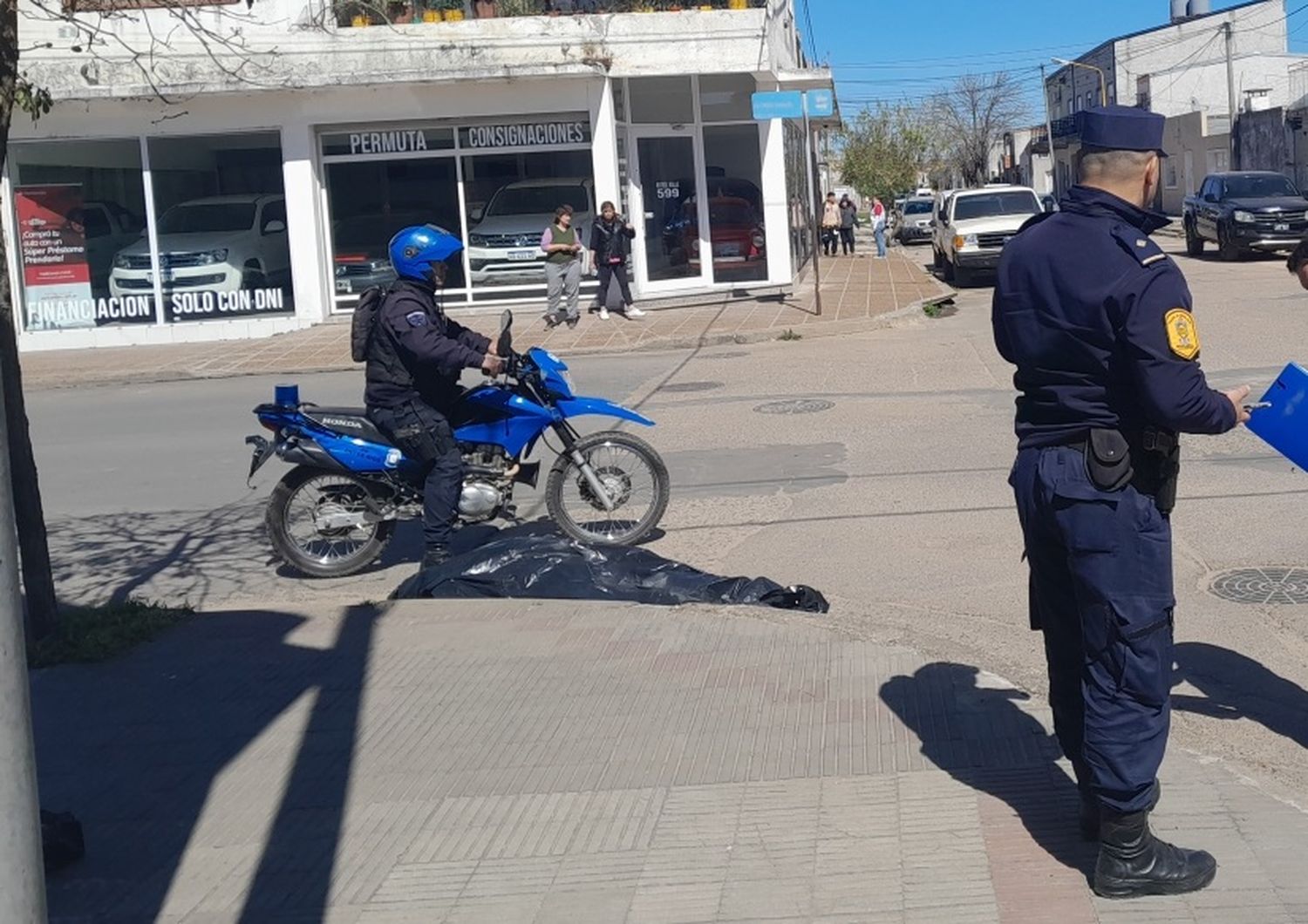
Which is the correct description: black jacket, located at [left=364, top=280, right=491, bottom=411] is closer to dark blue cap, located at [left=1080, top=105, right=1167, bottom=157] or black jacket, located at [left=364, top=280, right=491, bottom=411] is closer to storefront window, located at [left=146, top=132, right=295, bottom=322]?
dark blue cap, located at [left=1080, top=105, right=1167, bottom=157]

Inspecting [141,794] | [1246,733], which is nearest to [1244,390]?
[1246,733]

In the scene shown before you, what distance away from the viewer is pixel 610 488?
8914 mm

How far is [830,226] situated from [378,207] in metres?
18.8

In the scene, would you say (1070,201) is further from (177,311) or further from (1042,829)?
(177,311)

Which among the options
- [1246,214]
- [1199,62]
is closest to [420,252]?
[1246,214]

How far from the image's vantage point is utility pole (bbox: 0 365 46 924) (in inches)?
105

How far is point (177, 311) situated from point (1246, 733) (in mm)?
21379

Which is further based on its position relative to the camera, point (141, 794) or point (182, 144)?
point (182, 144)

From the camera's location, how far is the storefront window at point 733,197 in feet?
84.6

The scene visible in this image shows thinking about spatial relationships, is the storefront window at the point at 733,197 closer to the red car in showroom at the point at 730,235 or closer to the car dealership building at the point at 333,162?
the red car in showroom at the point at 730,235

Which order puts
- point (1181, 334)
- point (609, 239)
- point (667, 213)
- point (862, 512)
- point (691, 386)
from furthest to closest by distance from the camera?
point (667, 213) < point (609, 239) < point (691, 386) < point (862, 512) < point (1181, 334)

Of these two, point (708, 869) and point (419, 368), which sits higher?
point (419, 368)

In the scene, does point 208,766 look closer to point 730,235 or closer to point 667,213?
point 667,213

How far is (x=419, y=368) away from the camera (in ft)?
27.3
